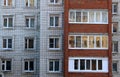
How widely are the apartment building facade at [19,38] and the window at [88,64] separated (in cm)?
379

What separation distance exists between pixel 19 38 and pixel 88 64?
676 cm

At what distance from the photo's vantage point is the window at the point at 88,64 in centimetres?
2556

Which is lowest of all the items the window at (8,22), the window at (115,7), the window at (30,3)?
the window at (8,22)

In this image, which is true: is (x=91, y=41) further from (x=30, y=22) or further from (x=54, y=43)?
(x=30, y=22)

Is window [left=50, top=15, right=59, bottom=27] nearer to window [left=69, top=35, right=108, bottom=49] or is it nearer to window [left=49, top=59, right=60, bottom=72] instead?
window [left=69, top=35, right=108, bottom=49]

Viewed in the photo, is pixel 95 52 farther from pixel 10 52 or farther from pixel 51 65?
pixel 10 52

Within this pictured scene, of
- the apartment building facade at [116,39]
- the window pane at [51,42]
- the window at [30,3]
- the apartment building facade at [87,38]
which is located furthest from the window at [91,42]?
the window at [30,3]

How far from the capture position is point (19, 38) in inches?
1101

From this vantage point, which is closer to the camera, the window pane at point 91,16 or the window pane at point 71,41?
the window pane at point 71,41

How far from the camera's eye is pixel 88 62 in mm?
25609

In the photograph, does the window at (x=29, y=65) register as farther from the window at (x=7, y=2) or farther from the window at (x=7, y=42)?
the window at (x=7, y=2)

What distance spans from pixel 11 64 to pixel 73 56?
19.3 feet

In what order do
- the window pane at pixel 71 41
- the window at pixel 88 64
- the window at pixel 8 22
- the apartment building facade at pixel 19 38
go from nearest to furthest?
1. the window at pixel 88 64
2. the window pane at pixel 71 41
3. the apartment building facade at pixel 19 38
4. the window at pixel 8 22

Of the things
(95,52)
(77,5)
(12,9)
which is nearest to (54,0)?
(77,5)
